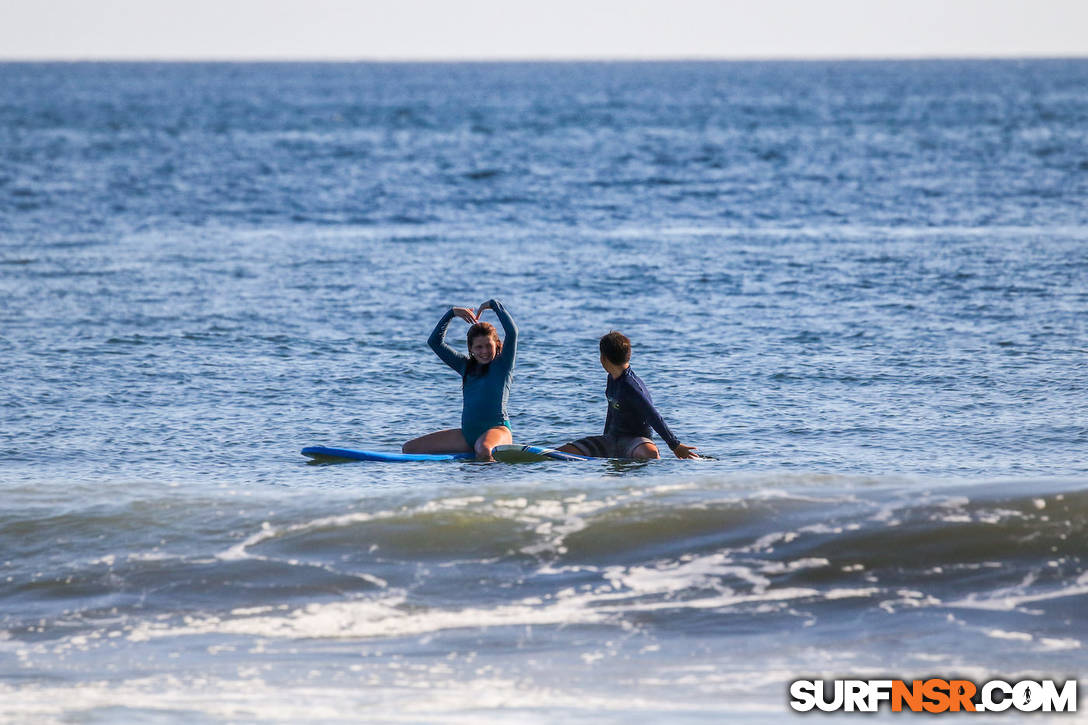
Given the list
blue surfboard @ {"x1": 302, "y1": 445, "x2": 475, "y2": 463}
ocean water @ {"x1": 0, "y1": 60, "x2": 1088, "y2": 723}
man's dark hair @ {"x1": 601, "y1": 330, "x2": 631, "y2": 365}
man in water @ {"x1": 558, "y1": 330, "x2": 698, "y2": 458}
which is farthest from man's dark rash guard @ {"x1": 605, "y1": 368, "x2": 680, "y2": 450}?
blue surfboard @ {"x1": 302, "y1": 445, "x2": 475, "y2": 463}

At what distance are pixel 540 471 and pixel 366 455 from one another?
1.74 metres

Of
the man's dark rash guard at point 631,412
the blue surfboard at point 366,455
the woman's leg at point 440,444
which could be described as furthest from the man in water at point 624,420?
the blue surfboard at point 366,455

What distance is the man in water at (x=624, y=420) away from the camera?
1159 centimetres

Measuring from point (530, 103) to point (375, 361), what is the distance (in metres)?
92.4

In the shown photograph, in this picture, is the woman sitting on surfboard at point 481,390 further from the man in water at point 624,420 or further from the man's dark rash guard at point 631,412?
the man's dark rash guard at point 631,412

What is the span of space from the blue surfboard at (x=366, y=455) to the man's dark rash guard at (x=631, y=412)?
1472mm

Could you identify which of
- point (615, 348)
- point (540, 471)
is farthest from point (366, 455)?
point (615, 348)

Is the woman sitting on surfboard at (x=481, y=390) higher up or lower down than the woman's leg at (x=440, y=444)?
higher up

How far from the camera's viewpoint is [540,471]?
12000mm

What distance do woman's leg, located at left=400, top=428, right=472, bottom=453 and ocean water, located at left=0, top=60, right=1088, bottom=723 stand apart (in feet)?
1.06

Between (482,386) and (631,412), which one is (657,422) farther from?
(482,386)

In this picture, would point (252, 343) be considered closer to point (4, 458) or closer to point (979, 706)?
point (4, 458)

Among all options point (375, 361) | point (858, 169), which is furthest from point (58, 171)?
point (375, 361)

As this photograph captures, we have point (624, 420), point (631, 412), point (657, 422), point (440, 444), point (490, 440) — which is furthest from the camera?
point (440, 444)
